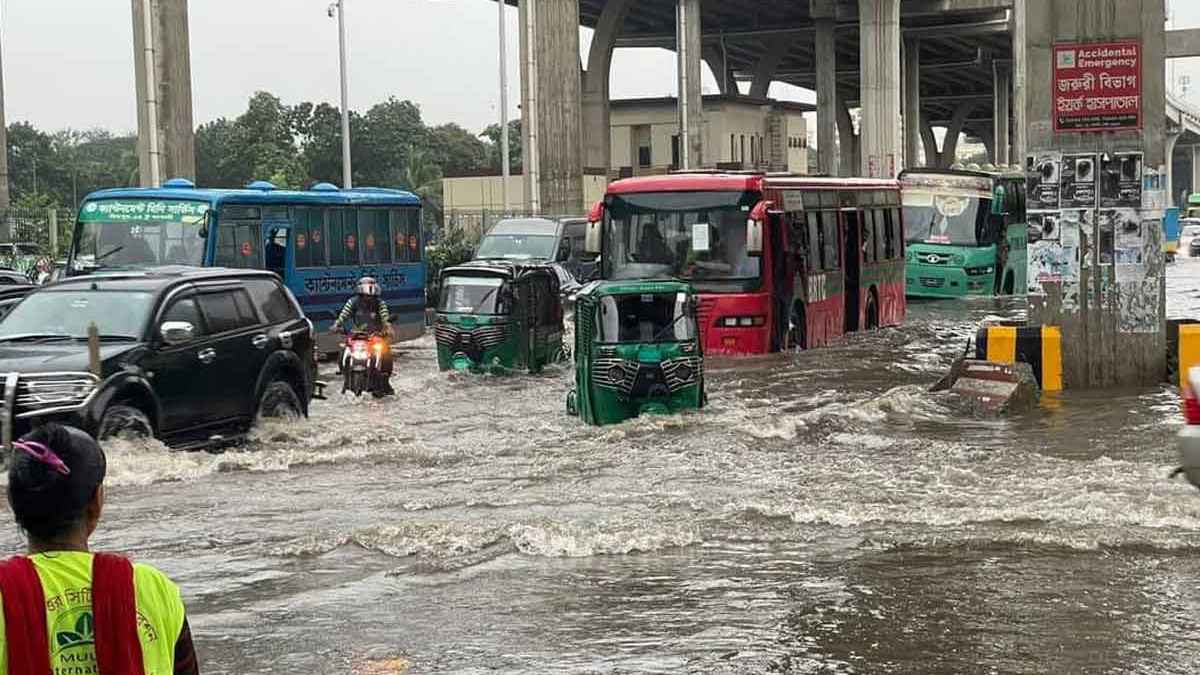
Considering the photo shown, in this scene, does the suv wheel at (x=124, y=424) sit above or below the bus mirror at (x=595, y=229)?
below

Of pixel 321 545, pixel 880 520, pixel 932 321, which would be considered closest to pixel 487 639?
pixel 321 545

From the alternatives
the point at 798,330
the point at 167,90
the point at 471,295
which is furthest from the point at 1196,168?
the point at 471,295

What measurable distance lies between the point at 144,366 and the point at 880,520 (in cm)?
623

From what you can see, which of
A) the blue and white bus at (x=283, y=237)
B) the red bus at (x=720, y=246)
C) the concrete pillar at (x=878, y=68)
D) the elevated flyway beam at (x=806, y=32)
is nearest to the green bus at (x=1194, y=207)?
the elevated flyway beam at (x=806, y=32)

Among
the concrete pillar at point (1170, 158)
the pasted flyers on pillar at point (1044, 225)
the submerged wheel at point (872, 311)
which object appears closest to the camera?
the pasted flyers on pillar at point (1044, 225)

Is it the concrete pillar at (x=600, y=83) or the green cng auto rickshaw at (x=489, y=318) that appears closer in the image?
the green cng auto rickshaw at (x=489, y=318)

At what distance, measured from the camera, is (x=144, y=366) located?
13297 mm

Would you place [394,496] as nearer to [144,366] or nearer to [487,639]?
[144,366]

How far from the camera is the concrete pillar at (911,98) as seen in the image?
279 ft

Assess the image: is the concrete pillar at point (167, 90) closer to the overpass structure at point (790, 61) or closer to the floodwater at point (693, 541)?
the overpass structure at point (790, 61)

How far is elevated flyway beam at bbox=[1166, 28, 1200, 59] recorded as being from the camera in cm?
8606

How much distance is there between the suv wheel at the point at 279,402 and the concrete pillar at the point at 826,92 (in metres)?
60.5

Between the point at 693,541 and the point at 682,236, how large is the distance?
484 inches

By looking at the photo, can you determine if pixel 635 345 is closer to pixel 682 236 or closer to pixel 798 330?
pixel 682 236
